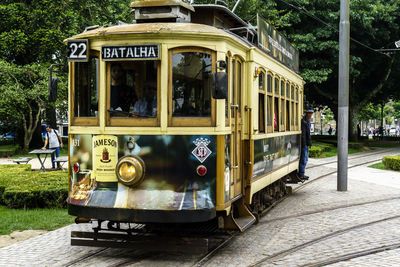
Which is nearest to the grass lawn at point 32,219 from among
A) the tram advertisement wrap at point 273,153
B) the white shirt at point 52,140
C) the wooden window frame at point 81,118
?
the wooden window frame at point 81,118

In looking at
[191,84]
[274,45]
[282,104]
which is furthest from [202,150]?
[282,104]

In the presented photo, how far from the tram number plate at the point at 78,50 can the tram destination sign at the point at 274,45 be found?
327 centimetres

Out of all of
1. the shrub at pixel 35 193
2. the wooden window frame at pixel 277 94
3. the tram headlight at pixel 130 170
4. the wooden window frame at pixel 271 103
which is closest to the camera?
the tram headlight at pixel 130 170

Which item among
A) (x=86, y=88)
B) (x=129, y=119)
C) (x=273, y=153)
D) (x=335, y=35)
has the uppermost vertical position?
(x=335, y=35)

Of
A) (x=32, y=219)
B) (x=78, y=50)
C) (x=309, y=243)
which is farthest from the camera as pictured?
(x=32, y=219)

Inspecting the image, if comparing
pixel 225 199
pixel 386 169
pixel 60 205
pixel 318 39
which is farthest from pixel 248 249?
pixel 318 39

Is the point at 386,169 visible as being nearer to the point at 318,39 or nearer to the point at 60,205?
the point at 318,39

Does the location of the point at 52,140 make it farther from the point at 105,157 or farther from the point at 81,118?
the point at 105,157

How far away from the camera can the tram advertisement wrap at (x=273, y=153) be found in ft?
28.4

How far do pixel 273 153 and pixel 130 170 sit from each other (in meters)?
4.20

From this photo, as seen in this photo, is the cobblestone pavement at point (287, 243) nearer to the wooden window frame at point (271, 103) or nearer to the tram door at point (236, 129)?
the tram door at point (236, 129)

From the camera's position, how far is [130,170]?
6570 mm

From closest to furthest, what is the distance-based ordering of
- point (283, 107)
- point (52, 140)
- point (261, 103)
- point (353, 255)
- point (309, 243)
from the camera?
point (353, 255) < point (309, 243) < point (261, 103) < point (283, 107) < point (52, 140)

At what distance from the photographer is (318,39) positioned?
30641 millimetres
